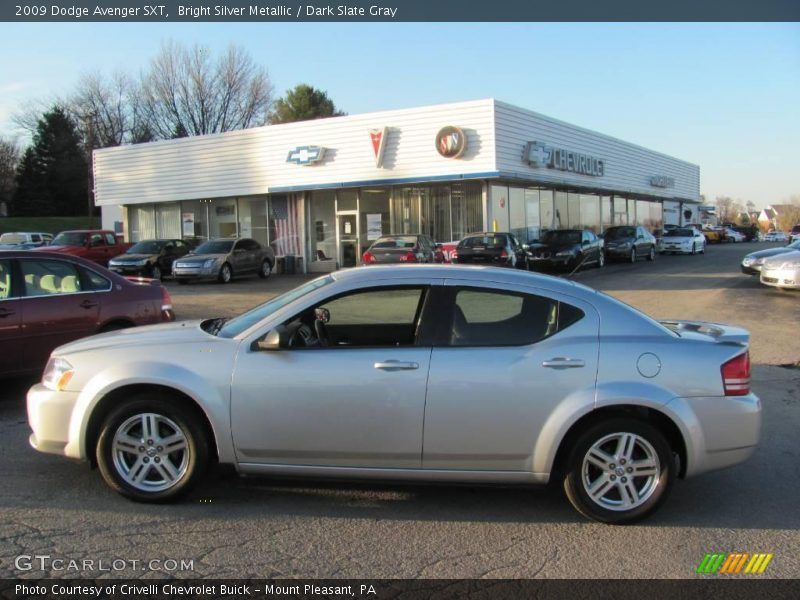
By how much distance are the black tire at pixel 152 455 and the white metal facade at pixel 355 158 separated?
1951cm

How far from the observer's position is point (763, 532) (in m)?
3.99

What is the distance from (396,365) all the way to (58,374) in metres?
2.26

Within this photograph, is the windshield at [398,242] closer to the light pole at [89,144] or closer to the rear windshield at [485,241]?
the rear windshield at [485,241]

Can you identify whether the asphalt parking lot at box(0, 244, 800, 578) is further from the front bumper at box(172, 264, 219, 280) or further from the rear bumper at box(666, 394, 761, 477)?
the front bumper at box(172, 264, 219, 280)

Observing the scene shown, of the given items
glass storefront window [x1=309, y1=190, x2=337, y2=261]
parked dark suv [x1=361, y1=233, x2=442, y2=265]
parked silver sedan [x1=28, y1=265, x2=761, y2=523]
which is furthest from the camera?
glass storefront window [x1=309, y1=190, x2=337, y2=261]

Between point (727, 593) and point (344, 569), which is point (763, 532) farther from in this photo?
point (344, 569)

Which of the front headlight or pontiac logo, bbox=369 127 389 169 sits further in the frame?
pontiac logo, bbox=369 127 389 169

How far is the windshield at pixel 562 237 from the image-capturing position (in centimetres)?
2356

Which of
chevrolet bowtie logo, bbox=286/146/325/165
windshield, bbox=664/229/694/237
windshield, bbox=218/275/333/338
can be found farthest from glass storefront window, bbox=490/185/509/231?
windshield, bbox=218/275/333/338

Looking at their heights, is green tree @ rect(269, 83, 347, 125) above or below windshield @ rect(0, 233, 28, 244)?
above

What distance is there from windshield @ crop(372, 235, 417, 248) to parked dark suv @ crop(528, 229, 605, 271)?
17.6 ft

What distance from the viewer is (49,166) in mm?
67500

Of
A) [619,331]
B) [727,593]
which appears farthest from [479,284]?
[727,593]

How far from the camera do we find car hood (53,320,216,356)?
4352 mm
